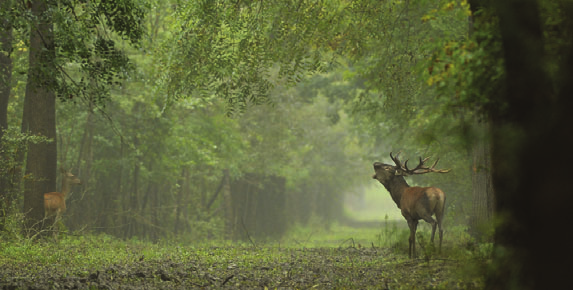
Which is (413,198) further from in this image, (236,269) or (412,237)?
(236,269)

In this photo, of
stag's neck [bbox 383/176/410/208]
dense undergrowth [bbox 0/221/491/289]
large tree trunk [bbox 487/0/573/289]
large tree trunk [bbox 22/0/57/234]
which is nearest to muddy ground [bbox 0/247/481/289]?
dense undergrowth [bbox 0/221/491/289]

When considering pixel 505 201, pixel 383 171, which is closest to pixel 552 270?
pixel 505 201

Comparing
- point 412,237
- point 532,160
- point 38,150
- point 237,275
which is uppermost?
point 38,150

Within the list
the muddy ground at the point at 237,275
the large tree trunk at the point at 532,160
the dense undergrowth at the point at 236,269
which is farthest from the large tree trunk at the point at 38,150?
the large tree trunk at the point at 532,160

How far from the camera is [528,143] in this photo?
5.66 meters

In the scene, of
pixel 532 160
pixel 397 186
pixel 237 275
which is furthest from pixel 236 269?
pixel 532 160

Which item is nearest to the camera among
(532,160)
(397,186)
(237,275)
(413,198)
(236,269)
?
(532,160)

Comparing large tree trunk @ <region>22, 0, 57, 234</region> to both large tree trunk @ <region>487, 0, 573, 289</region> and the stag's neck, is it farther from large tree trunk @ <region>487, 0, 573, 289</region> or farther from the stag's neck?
large tree trunk @ <region>487, 0, 573, 289</region>

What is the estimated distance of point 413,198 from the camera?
35.0 feet

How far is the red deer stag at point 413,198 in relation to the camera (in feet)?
34.1

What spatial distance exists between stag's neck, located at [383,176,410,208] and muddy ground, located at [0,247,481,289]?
1.57 meters

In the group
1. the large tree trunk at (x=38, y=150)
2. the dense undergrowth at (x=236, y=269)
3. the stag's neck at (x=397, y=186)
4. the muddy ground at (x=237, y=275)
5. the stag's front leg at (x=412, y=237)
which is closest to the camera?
the dense undergrowth at (x=236, y=269)

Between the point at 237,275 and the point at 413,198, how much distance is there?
3.80 metres

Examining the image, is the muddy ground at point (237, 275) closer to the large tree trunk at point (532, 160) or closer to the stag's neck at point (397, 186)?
the large tree trunk at point (532, 160)
